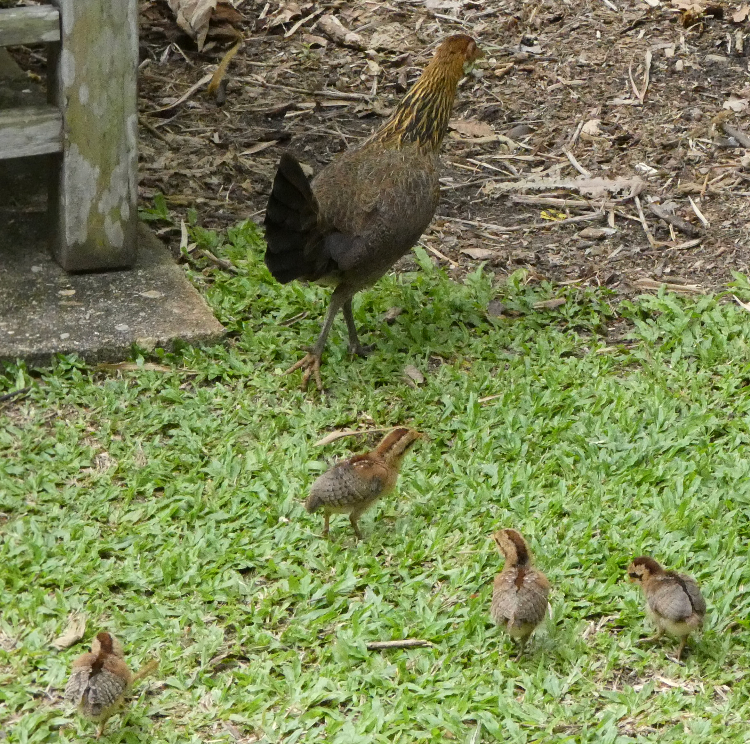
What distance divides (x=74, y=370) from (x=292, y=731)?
2.65 meters

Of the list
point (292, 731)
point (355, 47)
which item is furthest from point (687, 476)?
point (355, 47)

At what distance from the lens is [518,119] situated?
29.1 ft

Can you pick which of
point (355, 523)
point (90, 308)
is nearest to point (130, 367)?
point (90, 308)

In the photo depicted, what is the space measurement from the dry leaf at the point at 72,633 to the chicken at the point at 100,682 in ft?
1.19

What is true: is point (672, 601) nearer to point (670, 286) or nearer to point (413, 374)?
point (413, 374)

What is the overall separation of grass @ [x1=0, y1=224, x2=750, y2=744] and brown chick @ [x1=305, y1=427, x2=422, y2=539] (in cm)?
23

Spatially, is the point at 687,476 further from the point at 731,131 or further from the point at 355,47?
the point at 355,47

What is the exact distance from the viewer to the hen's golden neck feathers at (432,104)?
6.72 metres

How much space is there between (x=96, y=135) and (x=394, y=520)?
A: 2.79 meters

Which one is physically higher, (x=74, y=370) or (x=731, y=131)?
(x=731, y=131)

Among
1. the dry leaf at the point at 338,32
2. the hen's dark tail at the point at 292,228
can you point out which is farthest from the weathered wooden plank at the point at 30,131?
the dry leaf at the point at 338,32

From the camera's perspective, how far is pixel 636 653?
452 centimetres

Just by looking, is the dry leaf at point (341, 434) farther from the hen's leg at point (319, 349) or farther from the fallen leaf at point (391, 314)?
the fallen leaf at point (391, 314)

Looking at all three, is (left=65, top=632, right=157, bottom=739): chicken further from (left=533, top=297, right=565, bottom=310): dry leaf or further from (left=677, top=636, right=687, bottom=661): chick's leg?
(left=533, top=297, right=565, bottom=310): dry leaf
